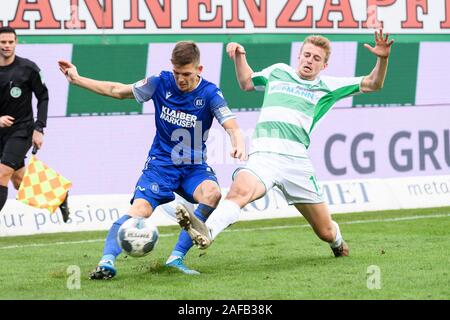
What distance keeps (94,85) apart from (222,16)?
602 centimetres

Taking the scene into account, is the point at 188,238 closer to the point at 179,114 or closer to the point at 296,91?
the point at 179,114

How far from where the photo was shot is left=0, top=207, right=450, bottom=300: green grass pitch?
26.1ft

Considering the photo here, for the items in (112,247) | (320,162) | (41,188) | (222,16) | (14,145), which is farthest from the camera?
(320,162)

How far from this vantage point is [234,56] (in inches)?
385

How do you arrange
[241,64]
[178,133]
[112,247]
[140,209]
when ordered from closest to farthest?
[112,247] < [140,209] < [178,133] < [241,64]

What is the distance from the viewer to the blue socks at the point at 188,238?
9203 mm

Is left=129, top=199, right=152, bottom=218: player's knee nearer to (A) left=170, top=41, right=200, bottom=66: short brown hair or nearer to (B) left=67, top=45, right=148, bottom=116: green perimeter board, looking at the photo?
(A) left=170, top=41, right=200, bottom=66: short brown hair

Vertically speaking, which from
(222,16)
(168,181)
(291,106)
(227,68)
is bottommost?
(168,181)

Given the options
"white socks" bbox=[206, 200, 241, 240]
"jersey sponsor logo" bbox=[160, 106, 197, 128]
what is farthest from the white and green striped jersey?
"white socks" bbox=[206, 200, 241, 240]

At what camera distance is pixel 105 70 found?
14562mm

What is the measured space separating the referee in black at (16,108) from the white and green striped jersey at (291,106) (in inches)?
140

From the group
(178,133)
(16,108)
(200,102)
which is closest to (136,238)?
(178,133)

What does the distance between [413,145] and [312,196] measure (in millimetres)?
6790
